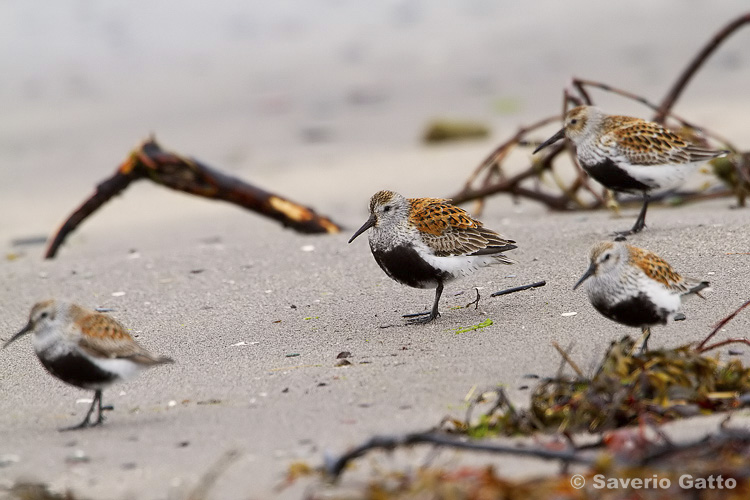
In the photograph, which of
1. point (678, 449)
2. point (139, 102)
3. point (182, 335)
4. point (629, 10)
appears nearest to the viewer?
point (678, 449)

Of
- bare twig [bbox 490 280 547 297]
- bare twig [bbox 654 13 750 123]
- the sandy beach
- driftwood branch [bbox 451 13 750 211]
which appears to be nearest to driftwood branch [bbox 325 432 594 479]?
the sandy beach

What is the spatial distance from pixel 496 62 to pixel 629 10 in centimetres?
286

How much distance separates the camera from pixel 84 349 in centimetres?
384

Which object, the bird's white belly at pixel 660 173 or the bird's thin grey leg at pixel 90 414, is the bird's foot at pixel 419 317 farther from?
the bird's white belly at pixel 660 173

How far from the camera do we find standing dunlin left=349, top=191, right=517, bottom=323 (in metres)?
5.02

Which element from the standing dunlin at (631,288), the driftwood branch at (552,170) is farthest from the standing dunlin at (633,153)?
the standing dunlin at (631,288)

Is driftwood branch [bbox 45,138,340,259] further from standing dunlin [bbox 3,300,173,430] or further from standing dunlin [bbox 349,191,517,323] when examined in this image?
standing dunlin [bbox 3,300,173,430]

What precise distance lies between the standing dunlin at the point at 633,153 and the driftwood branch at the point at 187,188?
177cm

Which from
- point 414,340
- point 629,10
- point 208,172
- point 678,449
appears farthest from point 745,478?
point 629,10

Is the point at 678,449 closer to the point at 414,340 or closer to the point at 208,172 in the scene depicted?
the point at 414,340

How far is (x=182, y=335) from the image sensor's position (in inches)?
193

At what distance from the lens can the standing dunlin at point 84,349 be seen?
12.5 ft

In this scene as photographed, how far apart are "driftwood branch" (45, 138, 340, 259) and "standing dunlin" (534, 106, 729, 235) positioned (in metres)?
1.77

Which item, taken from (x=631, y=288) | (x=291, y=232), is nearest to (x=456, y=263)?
(x=631, y=288)
